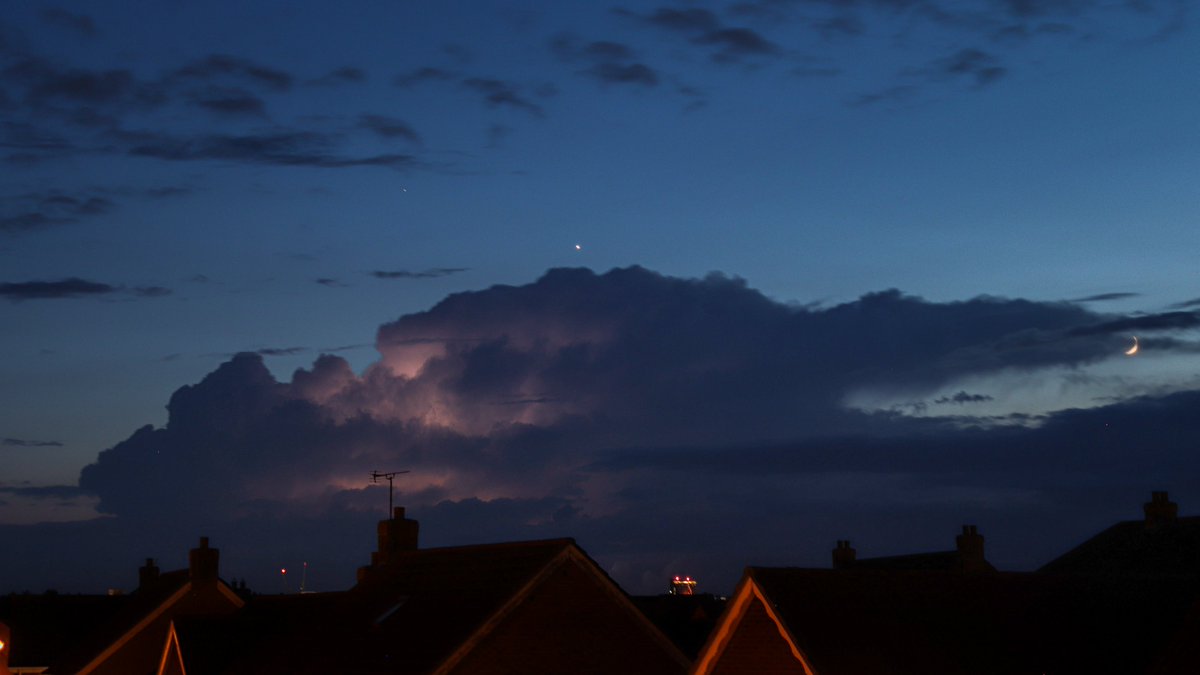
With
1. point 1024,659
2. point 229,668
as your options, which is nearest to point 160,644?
point 229,668

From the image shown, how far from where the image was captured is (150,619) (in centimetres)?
5319

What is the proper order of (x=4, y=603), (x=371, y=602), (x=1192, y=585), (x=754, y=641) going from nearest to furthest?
1. (x=754, y=641)
2. (x=1192, y=585)
3. (x=371, y=602)
4. (x=4, y=603)

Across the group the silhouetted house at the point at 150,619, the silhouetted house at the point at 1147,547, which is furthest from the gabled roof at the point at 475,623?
the silhouetted house at the point at 1147,547

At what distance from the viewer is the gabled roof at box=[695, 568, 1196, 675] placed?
88.3ft

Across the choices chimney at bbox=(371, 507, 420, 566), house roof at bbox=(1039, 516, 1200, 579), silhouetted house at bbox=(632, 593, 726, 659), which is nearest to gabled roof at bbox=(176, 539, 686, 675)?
silhouetted house at bbox=(632, 593, 726, 659)

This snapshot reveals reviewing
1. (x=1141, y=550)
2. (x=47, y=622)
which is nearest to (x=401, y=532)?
(x=47, y=622)

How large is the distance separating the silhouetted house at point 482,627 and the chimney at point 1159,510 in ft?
101

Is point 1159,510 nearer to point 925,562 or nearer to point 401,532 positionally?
point 925,562

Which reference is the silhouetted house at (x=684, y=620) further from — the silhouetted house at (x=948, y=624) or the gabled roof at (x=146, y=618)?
the gabled roof at (x=146, y=618)

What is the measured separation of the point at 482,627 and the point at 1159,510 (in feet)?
117

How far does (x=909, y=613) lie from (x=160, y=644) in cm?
3402

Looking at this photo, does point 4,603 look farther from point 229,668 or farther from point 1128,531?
point 1128,531

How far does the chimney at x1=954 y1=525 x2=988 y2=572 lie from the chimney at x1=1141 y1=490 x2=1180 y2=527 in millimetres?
7134

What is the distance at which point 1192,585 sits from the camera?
30.0 meters
